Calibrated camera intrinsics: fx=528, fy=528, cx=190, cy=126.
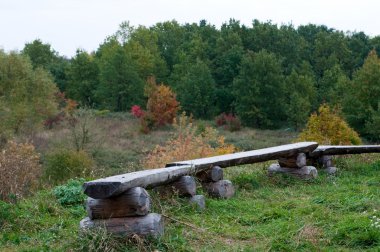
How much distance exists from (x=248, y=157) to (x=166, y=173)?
7.78 feet

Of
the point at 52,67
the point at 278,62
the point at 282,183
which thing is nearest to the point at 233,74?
the point at 278,62

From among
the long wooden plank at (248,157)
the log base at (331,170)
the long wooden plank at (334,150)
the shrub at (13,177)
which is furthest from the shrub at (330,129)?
the shrub at (13,177)

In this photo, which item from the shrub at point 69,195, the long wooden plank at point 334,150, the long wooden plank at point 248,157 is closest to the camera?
the shrub at point 69,195

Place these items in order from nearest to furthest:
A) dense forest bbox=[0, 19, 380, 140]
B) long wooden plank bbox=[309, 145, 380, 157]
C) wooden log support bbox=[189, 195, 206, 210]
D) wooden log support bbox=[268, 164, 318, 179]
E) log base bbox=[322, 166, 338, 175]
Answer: wooden log support bbox=[189, 195, 206, 210], wooden log support bbox=[268, 164, 318, 179], log base bbox=[322, 166, 338, 175], long wooden plank bbox=[309, 145, 380, 157], dense forest bbox=[0, 19, 380, 140]

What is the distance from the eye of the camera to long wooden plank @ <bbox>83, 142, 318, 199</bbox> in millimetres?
4914

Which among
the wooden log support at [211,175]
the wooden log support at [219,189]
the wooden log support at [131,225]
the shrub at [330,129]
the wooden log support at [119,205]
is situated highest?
the wooden log support at [119,205]

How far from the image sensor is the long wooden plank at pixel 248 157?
7.35 meters

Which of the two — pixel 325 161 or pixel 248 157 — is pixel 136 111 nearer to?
pixel 325 161

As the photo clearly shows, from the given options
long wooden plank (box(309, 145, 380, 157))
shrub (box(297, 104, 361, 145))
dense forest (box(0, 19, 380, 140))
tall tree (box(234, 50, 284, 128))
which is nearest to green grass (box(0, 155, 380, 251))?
long wooden plank (box(309, 145, 380, 157))

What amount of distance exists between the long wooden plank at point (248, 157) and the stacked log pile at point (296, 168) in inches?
4.7

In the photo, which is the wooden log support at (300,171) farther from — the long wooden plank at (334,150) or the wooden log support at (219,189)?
the wooden log support at (219,189)

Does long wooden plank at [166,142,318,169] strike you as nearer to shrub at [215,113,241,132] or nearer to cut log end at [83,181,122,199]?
cut log end at [83,181,122,199]

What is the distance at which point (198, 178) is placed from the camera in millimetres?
7555

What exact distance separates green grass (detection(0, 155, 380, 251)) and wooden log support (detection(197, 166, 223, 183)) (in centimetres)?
40
